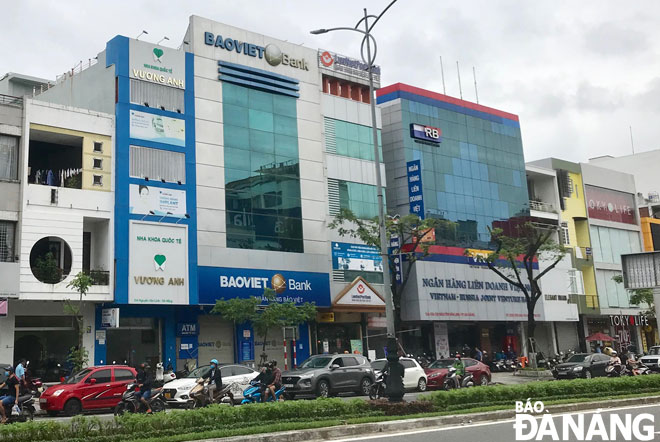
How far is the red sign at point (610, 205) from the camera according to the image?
6288 centimetres

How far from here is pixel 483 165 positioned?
178 ft

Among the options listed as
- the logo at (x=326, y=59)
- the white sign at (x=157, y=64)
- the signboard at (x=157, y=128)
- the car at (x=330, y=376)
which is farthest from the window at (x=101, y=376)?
the logo at (x=326, y=59)

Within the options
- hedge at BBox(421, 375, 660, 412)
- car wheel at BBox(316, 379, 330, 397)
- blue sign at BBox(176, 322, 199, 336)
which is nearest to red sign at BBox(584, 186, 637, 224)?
blue sign at BBox(176, 322, 199, 336)

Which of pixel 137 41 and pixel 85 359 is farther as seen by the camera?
pixel 137 41

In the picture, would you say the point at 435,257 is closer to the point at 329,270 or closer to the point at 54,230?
the point at 329,270

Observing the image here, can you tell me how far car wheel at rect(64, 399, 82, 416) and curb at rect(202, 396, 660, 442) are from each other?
37.3 ft

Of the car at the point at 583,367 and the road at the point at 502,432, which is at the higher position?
the car at the point at 583,367

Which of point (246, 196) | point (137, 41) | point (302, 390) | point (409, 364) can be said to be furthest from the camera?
point (246, 196)

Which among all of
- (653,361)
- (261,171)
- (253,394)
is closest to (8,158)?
(261,171)

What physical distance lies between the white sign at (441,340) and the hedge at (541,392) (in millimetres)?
26400

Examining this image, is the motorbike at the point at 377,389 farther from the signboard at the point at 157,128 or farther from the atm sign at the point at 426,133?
the atm sign at the point at 426,133

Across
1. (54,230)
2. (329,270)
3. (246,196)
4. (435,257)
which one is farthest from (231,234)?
(435,257)

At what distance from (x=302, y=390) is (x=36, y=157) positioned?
19.8 meters

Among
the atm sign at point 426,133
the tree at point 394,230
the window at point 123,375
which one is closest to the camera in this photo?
the window at point 123,375
